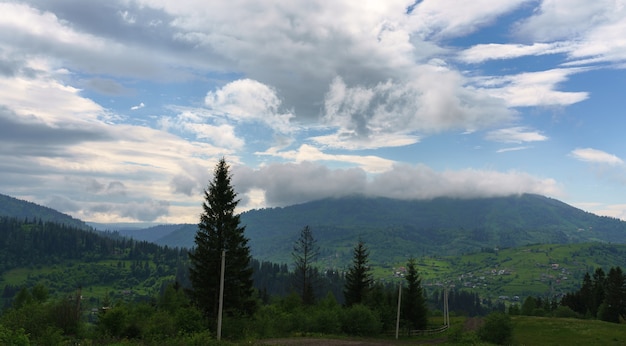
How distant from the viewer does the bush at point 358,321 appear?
59.8 m

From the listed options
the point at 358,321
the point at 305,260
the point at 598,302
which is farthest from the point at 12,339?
the point at 598,302

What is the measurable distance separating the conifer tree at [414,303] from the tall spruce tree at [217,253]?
128 ft

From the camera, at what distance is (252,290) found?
51.0 meters

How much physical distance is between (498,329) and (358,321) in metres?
Result: 18.4

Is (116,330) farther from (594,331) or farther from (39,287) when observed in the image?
(39,287)

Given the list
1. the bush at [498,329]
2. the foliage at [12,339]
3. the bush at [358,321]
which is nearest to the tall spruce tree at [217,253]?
the bush at [358,321]

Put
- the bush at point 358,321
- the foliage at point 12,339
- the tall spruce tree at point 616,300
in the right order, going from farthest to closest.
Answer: the tall spruce tree at point 616,300
the bush at point 358,321
the foliage at point 12,339

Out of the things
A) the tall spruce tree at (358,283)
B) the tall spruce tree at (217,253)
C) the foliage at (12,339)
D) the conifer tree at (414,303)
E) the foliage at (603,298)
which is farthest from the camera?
the foliage at (603,298)

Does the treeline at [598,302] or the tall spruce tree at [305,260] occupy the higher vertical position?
the tall spruce tree at [305,260]

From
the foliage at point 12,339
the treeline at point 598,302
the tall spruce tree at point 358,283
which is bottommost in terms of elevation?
the treeline at point 598,302

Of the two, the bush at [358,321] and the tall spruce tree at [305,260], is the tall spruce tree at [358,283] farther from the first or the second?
the bush at [358,321]

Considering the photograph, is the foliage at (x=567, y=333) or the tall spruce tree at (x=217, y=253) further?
the foliage at (x=567, y=333)

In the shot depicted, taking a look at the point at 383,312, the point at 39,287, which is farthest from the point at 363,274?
the point at 39,287

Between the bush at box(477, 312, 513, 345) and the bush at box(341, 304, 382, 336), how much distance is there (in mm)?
15144
